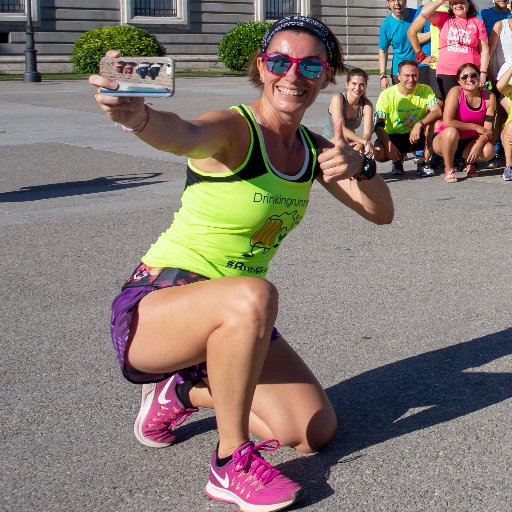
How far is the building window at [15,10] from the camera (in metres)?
32.0

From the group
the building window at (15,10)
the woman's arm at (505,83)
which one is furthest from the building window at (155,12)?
the woman's arm at (505,83)

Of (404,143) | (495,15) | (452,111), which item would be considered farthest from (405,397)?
(495,15)

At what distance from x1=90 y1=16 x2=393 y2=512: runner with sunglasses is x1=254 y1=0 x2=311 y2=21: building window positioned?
113 ft

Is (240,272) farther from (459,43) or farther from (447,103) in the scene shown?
(459,43)

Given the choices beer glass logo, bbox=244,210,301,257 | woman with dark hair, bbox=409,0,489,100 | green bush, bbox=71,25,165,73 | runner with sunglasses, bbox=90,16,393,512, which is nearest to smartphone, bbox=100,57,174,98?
runner with sunglasses, bbox=90,16,393,512

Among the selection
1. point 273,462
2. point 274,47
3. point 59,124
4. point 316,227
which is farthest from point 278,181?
point 59,124

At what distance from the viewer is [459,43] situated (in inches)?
436

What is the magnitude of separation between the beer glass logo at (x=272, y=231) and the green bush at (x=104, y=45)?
26684mm

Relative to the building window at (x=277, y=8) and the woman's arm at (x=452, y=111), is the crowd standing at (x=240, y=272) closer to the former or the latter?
the woman's arm at (x=452, y=111)

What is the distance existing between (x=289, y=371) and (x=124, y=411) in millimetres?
766

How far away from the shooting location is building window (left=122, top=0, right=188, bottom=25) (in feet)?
114

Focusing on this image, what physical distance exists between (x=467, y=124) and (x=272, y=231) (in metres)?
6.95

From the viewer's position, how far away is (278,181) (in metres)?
3.71

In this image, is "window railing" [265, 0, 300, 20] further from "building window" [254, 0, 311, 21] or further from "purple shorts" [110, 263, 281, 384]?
"purple shorts" [110, 263, 281, 384]
